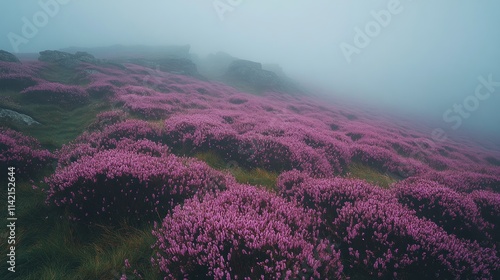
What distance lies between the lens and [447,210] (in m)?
5.24

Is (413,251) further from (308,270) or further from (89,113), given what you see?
(89,113)

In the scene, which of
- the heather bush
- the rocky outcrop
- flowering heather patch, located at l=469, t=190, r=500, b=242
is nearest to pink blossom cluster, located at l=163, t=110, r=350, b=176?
flowering heather patch, located at l=469, t=190, r=500, b=242

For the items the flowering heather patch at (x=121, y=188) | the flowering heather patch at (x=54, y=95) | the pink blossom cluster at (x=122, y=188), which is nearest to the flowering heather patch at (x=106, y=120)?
the flowering heather patch at (x=54, y=95)

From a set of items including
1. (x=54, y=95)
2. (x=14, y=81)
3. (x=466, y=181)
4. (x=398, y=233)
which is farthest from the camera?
(x=14, y=81)

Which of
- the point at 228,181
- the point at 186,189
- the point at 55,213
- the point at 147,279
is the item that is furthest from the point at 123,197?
the point at 228,181

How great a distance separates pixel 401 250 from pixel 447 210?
2.56 meters

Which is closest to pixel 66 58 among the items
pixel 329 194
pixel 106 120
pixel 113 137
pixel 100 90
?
pixel 100 90

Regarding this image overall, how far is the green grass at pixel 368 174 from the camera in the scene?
939 centimetres

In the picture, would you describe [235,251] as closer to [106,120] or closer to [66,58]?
[106,120]

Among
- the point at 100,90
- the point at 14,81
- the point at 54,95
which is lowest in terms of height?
the point at 14,81

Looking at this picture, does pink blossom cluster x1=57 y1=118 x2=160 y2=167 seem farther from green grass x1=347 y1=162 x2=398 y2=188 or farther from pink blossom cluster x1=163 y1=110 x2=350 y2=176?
green grass x1=347 y1=162 x2=398 y2=188

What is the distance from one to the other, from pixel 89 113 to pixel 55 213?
Answer: 428 inches

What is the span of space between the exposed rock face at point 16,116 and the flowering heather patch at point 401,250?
1250 cm

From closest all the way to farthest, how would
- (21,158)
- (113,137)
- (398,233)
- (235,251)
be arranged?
1. (235,251)
2. (398,233)
3. (21,158)
4. (113,137)
